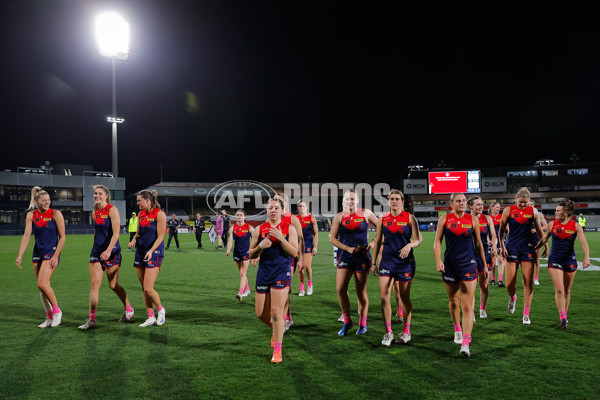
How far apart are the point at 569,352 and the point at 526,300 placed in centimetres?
162

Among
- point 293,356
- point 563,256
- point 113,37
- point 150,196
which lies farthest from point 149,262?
point 113,37

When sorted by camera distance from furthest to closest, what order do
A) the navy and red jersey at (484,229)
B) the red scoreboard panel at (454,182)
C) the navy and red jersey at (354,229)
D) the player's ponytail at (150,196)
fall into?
the red scoreboard panel at (454,182) < the navy and red jersey at (484,229) < the player's ponytail at (150,196) < the navy and red jersey at (354,229)

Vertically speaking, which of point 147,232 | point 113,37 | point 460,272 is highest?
point 113,37

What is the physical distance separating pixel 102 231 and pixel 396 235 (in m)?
4.59

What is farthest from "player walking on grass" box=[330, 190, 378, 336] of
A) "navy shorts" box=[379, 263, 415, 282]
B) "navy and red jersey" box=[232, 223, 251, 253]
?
"navy and red jersey" box=[232, 223, 251, 253]

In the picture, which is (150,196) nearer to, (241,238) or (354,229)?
(241,238)

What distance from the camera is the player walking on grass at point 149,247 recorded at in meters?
6.75

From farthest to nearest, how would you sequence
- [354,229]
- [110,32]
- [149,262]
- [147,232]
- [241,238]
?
[110,32]
[241,238]
[147,232]
[149,262]
[354,229]

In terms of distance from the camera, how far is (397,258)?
A: 18.9ft

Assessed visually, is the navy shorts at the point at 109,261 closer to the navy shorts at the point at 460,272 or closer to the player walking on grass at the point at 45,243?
the player walking on grass at the point at 45,243

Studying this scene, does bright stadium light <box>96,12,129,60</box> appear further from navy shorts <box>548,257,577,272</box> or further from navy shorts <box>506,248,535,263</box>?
navy shorts <box>548,257,577,272</box>

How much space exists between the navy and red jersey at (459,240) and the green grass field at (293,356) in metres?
1.20

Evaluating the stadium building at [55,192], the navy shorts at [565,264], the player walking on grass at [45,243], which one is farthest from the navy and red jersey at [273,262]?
the stadium building at [55,192]

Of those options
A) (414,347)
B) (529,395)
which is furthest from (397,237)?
(529,395)
